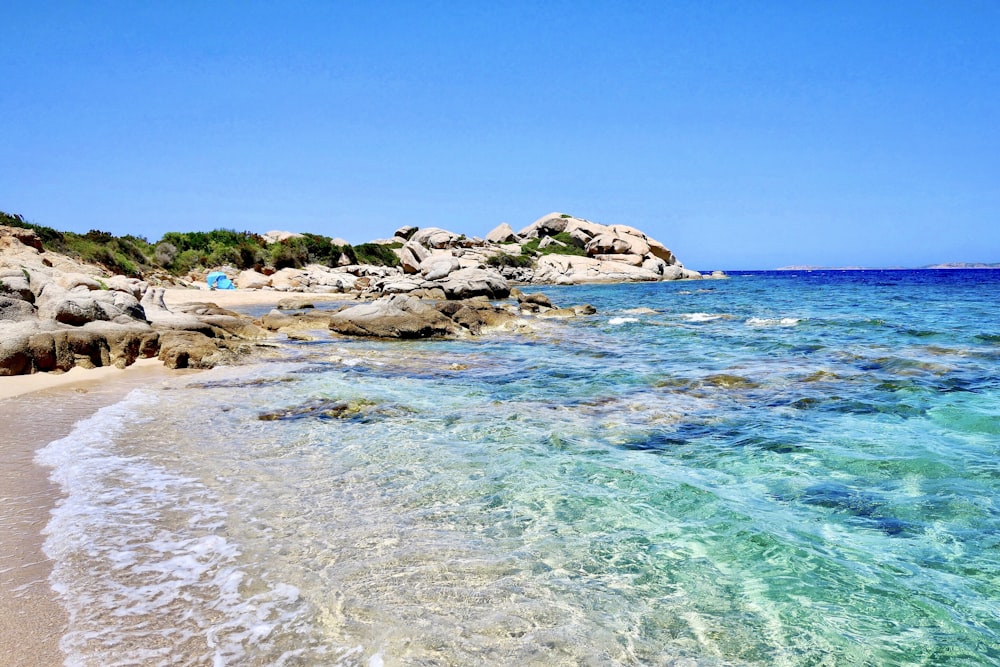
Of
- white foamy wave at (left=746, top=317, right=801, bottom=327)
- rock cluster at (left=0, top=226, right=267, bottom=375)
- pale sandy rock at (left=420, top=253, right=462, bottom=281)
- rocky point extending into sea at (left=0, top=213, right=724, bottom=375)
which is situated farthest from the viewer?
pale sandy rock at (left=420, top=253, right=462, bottom=281)

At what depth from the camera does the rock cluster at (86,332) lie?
1024 cm

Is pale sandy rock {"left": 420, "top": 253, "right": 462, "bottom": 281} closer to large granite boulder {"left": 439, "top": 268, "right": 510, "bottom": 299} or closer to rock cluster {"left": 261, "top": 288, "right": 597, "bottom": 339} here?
large granite boulder {"left": 439, "top": 268, "right": 510, "bottom": 299}

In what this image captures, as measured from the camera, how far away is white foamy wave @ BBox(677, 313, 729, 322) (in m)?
22.6

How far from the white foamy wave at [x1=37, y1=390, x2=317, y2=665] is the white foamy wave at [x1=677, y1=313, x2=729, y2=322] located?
19.8m

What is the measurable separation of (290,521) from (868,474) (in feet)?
15.7

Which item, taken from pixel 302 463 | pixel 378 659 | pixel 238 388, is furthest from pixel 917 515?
pixel 238 388

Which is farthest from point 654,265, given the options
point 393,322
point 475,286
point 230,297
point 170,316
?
point 170,316

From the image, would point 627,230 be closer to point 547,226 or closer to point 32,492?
point 547,226

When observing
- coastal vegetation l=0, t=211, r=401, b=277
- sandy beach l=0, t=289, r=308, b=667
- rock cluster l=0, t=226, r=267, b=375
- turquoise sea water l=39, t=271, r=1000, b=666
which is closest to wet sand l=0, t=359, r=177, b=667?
sandy beach l=0, t=289, r=308, b=667

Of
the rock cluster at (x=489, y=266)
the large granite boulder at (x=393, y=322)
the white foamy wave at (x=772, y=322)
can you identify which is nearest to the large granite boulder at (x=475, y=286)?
the rock cluster at (x=489, y=266)

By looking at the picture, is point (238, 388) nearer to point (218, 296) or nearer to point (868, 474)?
point (868, 474)

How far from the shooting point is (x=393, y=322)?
57.2ft

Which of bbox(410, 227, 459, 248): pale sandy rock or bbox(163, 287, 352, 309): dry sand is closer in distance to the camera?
bbox(163, 287, 352, 309): dry sand

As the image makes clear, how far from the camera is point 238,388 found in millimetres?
9516
